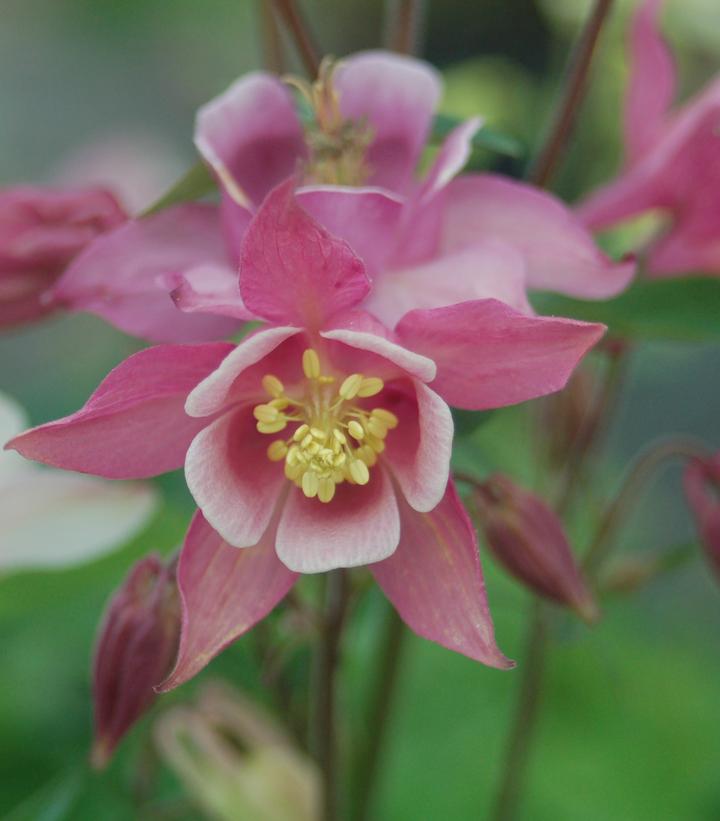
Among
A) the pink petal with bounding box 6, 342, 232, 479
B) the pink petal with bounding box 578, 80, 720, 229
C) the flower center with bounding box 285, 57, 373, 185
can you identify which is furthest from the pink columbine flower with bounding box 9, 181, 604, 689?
the pink petal with bounding box 578, 80, 720, 229

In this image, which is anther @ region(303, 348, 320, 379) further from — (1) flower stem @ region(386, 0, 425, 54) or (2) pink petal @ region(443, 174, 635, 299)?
(1) flower stem @ region(386, 0, 425, 54)

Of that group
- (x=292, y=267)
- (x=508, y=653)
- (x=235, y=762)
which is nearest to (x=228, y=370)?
(x=292, y=267)

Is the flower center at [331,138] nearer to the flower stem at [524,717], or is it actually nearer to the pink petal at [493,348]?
the pink petal at [493,348]

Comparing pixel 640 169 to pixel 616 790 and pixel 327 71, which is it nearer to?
pixel 327 71

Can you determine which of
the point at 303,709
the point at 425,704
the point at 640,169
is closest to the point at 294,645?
the point at 303,709

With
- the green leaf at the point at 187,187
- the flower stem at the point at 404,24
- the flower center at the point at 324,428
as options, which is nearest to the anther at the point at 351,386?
the flower center at the point at 324,428

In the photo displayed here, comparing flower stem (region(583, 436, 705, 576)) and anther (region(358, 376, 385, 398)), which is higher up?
anther (region(358, 376, 385, 398))
